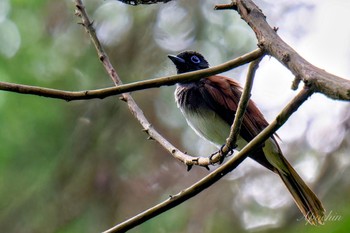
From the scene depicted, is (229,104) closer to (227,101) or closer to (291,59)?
(227,101)

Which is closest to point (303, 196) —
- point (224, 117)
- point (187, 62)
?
point (224, 117)

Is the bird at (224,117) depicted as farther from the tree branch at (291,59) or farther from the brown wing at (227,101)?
the tree branch at (291,59)

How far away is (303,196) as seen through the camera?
384 cm

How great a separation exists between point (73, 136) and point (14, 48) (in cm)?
105

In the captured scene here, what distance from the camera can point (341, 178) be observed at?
511 centimetres

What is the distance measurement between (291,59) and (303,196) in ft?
6.64

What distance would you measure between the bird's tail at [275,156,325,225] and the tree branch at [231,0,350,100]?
135 cm

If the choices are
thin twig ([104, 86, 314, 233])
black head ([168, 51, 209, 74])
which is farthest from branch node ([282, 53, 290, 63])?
black head ([168, 51, 209, 74])

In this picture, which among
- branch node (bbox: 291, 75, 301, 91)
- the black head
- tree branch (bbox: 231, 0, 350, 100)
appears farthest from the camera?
the black head

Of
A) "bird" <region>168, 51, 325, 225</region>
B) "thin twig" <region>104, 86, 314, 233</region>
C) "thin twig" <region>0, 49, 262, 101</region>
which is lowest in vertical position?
"thin twig" <region>104, 86, 314, 233</region>

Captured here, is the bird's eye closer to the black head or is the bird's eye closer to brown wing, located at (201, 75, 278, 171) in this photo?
the black head

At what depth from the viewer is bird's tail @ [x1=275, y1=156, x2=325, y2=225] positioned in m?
3.57

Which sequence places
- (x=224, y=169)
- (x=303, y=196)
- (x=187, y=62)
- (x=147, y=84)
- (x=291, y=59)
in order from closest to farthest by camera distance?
(x=291, y=59), (x=147, y=84), (x=224, y=169), (x=303, y=196), (x=187, y=62)

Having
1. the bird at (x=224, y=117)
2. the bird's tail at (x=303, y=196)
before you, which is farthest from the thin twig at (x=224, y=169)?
the bird at (x=224, y=117)
